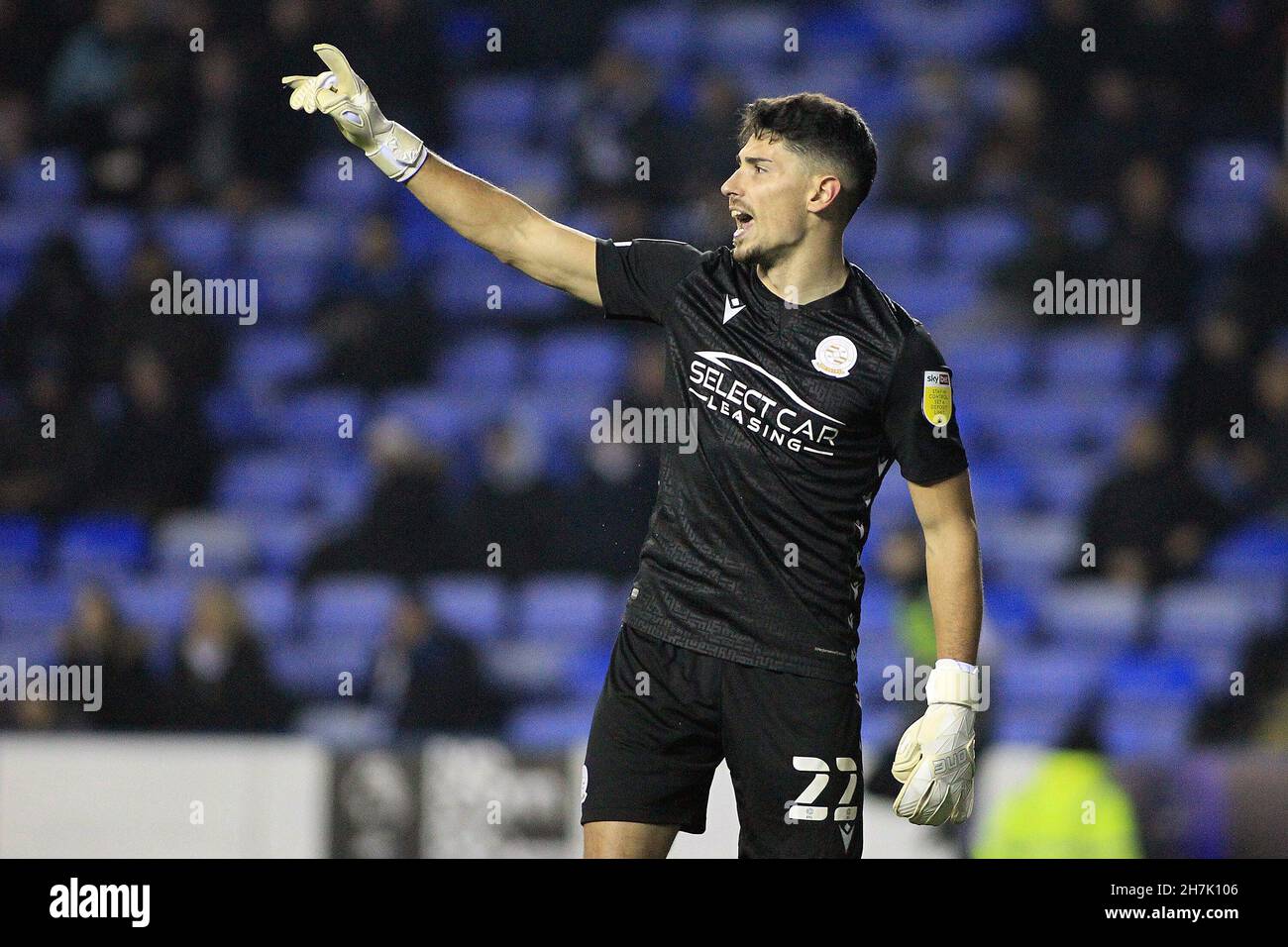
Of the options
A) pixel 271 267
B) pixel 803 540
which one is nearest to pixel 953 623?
pixel 803 540

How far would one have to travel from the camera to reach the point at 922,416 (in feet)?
11.3

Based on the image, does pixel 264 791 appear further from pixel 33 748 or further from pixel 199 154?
pixel 199 154

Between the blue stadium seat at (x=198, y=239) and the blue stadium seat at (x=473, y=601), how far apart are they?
2200mm

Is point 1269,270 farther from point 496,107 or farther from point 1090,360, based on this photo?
point 496,107

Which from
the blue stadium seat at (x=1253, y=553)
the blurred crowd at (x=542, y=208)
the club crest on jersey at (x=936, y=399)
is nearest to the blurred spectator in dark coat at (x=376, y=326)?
the blurred crowd at (x=542, y=208)

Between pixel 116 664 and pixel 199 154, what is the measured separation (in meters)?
2.93

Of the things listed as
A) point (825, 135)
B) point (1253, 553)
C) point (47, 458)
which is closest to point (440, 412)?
point (47, 458)

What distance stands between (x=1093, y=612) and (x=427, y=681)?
2753 millimetres

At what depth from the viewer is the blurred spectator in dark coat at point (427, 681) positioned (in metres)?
6.64

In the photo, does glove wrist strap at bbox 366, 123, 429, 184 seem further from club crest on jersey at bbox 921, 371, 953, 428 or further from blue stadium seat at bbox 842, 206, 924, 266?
blue stadium seat at bbox 842, 206, 924, 266

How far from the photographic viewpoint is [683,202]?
793 centimetres

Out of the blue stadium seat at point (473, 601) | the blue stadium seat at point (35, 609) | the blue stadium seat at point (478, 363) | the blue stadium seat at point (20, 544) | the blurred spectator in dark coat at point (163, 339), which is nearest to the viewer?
the blue stadium seat at point (473, 601)

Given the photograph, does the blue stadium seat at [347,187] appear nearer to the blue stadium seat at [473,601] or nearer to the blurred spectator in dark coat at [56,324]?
the blurred spectator in dark coat at [56,324]

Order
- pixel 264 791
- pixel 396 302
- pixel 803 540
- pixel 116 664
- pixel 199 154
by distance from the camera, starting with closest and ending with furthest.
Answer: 1. pixel 803 540
2. pixel 264 791
3. pixel 116 664
4. pixel 396 302
5. pixel 199 154
